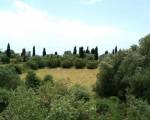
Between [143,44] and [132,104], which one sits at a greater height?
[143,44]

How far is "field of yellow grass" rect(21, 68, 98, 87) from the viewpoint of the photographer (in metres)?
102

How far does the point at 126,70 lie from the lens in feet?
275

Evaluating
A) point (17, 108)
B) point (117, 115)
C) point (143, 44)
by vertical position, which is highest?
point (143, 44)

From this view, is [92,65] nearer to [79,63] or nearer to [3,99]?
[79,63]

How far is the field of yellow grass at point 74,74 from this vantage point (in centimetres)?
10231

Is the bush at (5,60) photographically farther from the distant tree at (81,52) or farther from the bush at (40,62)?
the distant tree at (81,52)

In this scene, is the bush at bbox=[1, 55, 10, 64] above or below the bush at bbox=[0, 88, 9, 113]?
above

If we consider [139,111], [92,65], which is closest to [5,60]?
[92,65]

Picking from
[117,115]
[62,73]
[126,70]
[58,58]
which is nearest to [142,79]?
[126,70]

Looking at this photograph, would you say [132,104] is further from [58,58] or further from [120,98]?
[58,58]

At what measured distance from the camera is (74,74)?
369 feet

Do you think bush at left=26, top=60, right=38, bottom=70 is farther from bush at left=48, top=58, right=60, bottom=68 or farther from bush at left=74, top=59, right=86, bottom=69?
bush at left=74, top=59, right=86, bottom=69

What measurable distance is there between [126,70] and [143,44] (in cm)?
512

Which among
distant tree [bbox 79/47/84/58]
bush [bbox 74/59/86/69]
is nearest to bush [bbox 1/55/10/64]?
bush [bbox 74/59/86/69]
